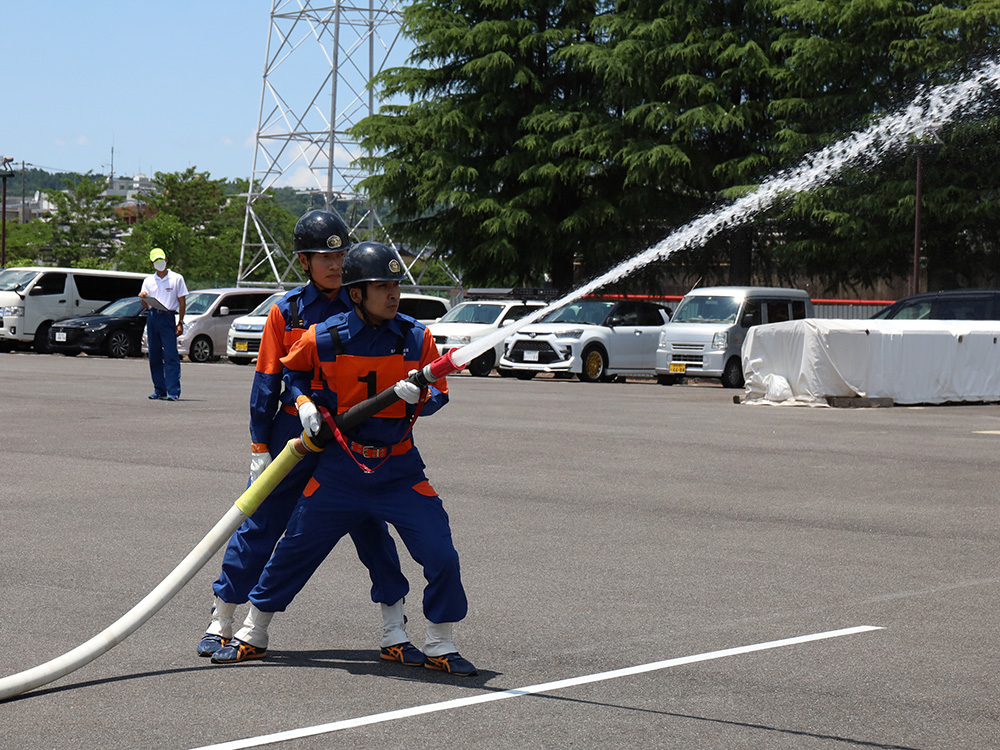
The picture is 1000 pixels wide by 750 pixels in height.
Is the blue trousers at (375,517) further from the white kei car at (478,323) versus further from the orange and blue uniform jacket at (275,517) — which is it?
the white kei car at (478,323)

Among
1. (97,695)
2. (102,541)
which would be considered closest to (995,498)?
(102,541)

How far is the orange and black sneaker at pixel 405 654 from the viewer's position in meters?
5.38

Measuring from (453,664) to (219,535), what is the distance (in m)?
1.00

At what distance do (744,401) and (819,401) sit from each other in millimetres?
1494

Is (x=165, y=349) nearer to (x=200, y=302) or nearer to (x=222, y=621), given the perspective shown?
(x=222, y=621)

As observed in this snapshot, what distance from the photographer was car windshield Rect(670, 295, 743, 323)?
88.9 feet

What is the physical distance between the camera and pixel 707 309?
27438mm

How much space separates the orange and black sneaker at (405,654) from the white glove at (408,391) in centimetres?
104

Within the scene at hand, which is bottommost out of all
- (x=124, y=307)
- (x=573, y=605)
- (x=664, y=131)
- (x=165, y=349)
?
(x=573, y=605)

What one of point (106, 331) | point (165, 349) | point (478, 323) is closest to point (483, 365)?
point (478, 323)

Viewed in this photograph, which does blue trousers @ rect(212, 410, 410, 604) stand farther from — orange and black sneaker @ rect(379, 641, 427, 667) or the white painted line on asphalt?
the white painted line on asphalt

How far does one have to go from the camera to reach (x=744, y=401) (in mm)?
21172

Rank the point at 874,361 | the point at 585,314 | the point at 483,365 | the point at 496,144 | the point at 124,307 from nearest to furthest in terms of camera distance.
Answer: the point at 874,361 → the point at 585,314 → the point at 483,365 → the point at 124,307 → the point at 496,144

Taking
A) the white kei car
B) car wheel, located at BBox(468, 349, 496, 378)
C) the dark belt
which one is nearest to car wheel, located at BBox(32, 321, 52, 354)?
the white kei car
